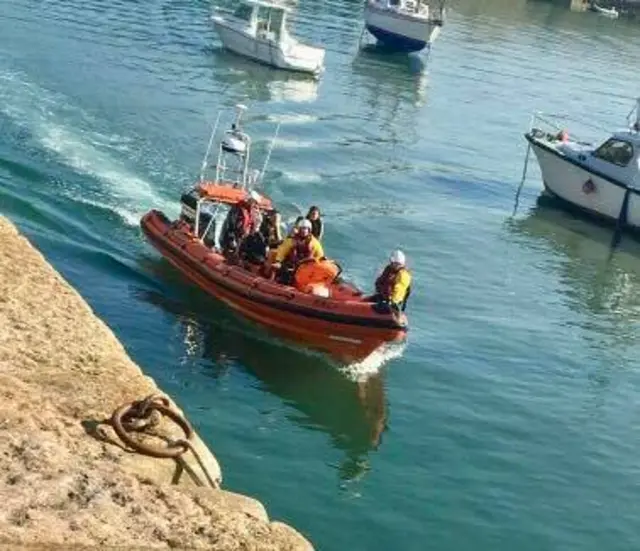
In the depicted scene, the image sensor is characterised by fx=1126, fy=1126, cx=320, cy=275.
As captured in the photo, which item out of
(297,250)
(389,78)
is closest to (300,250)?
(297,250)

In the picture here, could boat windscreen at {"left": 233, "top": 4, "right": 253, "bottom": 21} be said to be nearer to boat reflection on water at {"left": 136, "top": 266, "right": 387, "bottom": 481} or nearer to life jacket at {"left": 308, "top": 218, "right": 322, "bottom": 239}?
life jacket at {"left": 308, "top": 218, "right": 322, "bottom": 239}

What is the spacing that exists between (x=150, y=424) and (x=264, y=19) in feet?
111

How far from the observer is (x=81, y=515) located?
22.6ft

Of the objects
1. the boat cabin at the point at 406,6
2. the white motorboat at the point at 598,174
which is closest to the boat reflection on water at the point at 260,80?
the white motorboat at the point at 598,174

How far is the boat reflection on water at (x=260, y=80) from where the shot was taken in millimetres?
35312

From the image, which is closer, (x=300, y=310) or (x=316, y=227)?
(x=300, y=310)

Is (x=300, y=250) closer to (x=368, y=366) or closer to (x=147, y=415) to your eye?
(x=368, y=366)

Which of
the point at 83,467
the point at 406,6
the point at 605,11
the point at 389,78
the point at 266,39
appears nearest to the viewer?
the point at 83,467

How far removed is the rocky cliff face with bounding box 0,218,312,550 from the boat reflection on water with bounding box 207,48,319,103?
82.4 feet

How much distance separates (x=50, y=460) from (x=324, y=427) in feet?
23.3

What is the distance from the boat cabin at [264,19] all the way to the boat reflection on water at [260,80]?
1115mm

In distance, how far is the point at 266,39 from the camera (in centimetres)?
3947

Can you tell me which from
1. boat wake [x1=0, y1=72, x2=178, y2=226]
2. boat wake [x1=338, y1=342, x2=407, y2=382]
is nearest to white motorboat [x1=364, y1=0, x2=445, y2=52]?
boat wake [x1=0, y1=72, x2=178, y2=226]

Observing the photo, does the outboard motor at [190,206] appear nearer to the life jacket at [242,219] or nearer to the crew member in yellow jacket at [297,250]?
the life jacket at [242,219]
